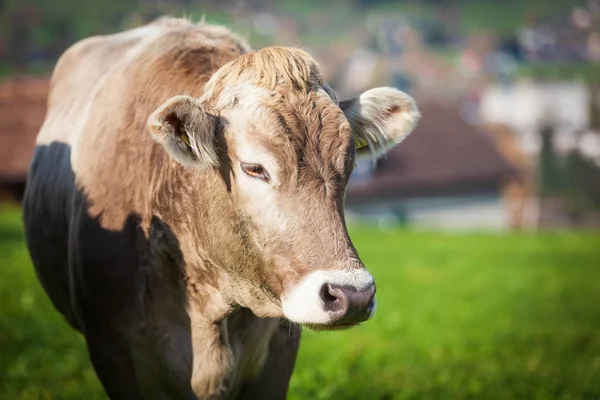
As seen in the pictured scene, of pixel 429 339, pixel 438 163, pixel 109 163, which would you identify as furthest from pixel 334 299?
pixel 438 163

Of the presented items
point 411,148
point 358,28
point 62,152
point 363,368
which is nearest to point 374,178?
point 411,148

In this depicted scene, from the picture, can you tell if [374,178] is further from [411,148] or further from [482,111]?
[482,111]

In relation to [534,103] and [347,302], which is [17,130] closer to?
[347,302]

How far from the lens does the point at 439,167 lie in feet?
151

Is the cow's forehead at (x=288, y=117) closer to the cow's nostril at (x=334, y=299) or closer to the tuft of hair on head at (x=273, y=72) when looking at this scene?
the tuft of hair on head at (x=273, y=72)

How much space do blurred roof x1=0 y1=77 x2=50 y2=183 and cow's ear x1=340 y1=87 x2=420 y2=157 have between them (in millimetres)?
26846

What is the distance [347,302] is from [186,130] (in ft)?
3.39

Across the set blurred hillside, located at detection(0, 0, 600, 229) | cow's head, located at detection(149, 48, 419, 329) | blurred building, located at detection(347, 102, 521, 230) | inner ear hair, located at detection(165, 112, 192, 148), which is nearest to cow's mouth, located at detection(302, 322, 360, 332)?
cow's head, located at detection(149, 48, 419, 329)

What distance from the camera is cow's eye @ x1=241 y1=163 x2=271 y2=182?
380cm

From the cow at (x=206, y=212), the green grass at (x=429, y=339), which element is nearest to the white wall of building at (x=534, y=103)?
the green grass at (x=429, y=339)

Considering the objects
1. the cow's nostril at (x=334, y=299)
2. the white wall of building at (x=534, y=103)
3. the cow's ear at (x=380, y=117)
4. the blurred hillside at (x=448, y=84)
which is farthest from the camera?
the white wall of building at (x=534, y=103)

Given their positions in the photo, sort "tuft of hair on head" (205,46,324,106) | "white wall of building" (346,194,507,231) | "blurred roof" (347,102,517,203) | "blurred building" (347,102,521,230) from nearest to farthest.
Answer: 1. "tuft of hair on head" (205,46,324,106)
2. "white wall of building" (346,194,507,231)
3. "blurred building" (347,102,521,230)
4. "blurred roof" (347,102,517,203)

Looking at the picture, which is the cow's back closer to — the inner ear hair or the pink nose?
the inner ear hair

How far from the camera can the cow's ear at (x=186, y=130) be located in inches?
150
